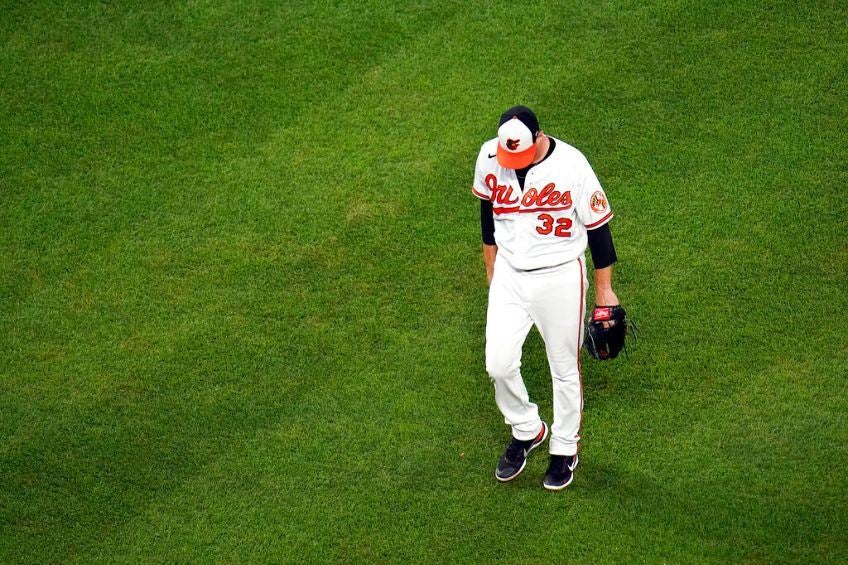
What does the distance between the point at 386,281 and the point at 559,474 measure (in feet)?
5.94

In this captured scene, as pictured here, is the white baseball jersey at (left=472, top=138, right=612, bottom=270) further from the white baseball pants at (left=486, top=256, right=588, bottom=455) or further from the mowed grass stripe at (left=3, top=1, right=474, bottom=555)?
the mowed grass stripe at (left=3, top=1, right=474, bottom=555)

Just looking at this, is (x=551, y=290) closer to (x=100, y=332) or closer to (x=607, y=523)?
(x=607, y=523)

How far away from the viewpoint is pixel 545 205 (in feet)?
16.9

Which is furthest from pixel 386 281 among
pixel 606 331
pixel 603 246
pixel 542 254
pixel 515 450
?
pixel 603 246

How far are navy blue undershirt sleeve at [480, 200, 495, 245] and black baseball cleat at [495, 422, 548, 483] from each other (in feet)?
3.54

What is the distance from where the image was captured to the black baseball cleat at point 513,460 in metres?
5.62

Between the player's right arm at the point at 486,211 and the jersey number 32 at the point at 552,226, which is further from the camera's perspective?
the player's right arm at the point at 486,211

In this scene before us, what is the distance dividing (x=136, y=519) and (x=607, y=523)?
242 centimetres

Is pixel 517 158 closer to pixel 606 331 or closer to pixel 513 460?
pixel 606 331

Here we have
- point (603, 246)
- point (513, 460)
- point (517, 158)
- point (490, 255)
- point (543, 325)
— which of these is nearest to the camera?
point (517, 158)

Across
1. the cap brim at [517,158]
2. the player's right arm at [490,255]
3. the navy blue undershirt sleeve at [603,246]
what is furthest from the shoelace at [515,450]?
the cap brim at [517,158]

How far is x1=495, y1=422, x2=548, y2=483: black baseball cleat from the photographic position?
5625 millimetres

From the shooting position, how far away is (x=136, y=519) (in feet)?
18.3

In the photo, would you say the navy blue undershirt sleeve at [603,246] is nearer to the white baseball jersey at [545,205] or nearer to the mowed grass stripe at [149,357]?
the white baseball jersey at [545,205]
